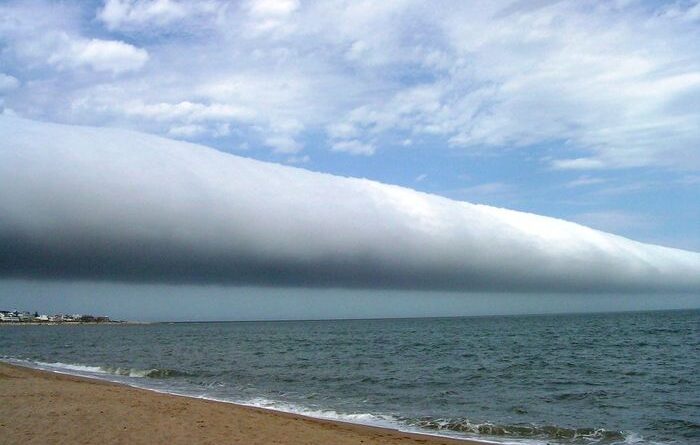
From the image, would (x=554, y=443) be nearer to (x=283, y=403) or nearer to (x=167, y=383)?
(x=283, y=403)

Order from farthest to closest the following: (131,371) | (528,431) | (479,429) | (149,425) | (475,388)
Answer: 1. (131,371)
2. (475,388)
3. (479,429)
4. (528,431)
5. (149,425)

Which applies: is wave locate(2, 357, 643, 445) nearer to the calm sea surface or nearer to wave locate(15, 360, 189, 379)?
the calm sea surface

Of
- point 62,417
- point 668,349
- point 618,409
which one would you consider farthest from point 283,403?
point 668,349

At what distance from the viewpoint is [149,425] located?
1525cm

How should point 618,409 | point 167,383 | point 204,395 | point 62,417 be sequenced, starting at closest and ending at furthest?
point 62,417 → point 618,409 → point 204,395 → point 167,383

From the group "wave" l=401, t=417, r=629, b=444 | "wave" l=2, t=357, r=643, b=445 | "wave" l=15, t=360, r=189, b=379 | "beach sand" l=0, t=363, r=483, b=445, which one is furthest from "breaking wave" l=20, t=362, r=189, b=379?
"wave" l=401, t=417, r=629, b=444

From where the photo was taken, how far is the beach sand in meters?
13.9

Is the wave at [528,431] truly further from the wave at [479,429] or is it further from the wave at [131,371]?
the wave at [131,371]

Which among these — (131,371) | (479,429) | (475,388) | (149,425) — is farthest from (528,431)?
(131,371)

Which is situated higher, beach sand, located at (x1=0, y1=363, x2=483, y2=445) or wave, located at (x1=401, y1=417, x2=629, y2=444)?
beach sand, located at (x1=0, y1=363, x2=483, y2=445)

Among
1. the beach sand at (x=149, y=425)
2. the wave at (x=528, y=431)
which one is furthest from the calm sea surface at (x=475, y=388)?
the beach sand at (x=149, y=425)

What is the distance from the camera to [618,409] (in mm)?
22797

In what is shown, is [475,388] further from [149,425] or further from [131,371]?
[131,371]

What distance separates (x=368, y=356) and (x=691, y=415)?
99.9 feet
